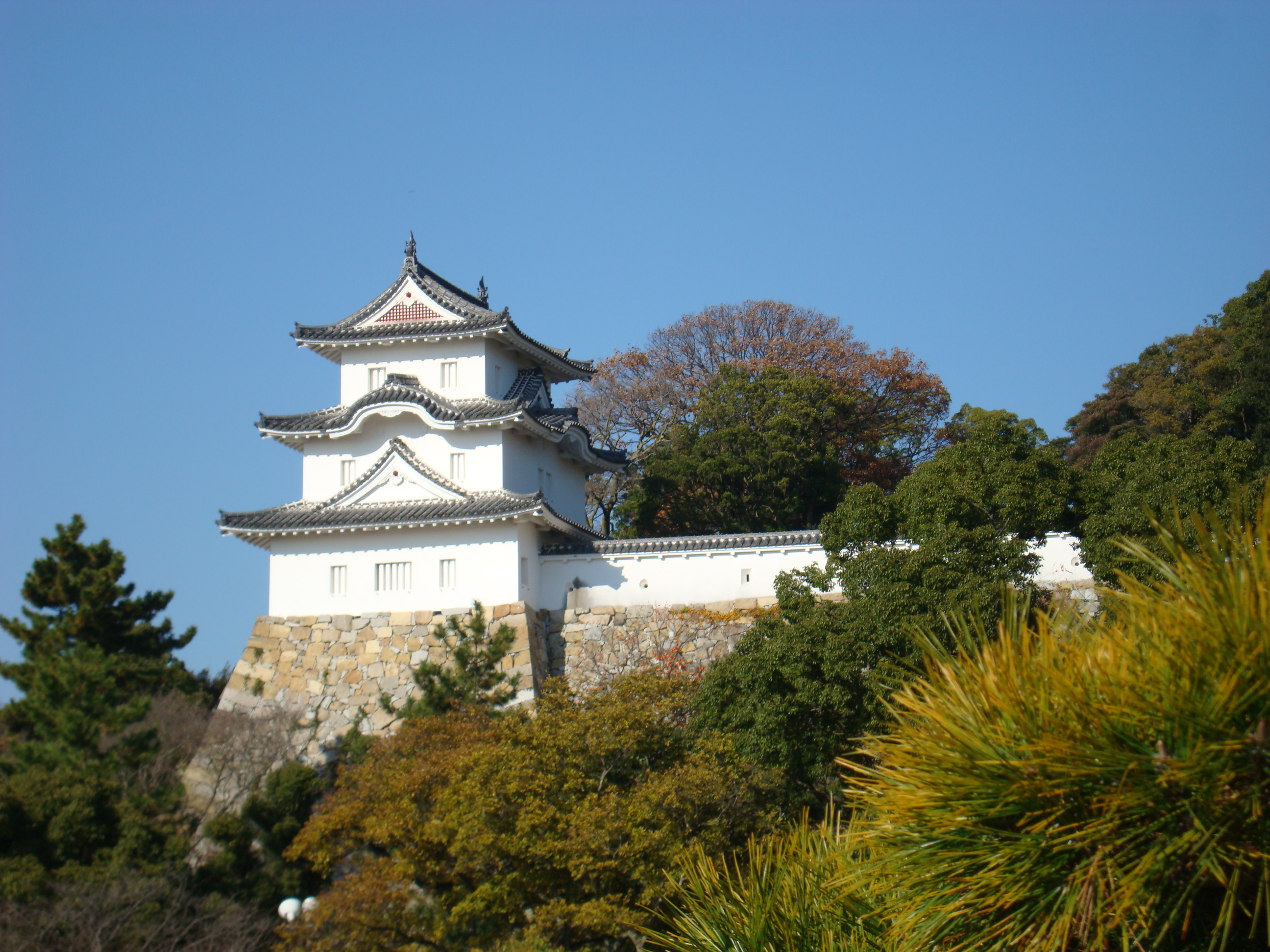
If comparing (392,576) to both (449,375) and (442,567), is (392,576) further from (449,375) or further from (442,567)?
(449,375)

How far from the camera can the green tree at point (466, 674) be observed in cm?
1748

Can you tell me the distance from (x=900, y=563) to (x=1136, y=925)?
11250mm

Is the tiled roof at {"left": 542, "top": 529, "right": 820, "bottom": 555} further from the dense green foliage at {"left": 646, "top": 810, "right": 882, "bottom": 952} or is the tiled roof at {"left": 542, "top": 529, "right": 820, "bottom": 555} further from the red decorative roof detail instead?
the dense green foliage at {"left": 646, "top": 810, "right": 882, "bottom": 952}

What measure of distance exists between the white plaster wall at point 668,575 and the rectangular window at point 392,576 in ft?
7.65

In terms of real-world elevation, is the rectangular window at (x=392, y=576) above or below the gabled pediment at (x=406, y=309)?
below

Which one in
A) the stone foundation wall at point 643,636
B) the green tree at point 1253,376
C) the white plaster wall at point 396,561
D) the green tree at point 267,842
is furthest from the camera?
the green tree at point 1253,376

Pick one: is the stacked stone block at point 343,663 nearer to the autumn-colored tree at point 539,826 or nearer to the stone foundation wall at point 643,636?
the stone foundation wall at point 643,636

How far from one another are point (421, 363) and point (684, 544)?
6.40m

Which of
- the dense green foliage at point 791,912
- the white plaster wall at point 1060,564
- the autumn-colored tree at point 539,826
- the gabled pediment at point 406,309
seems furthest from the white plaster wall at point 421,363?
the dense green foliage at point 791,912

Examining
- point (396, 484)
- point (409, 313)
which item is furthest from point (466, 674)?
point (409, 313)

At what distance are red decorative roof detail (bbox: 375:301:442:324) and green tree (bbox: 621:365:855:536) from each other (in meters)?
6.97

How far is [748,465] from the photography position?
88.9ft

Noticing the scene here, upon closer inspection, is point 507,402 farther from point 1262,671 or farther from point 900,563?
point 1262,671

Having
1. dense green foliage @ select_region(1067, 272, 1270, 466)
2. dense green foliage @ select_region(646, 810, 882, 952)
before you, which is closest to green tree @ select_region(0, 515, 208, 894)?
dense green foliage @ select_region(646, 810, 882, 952)
